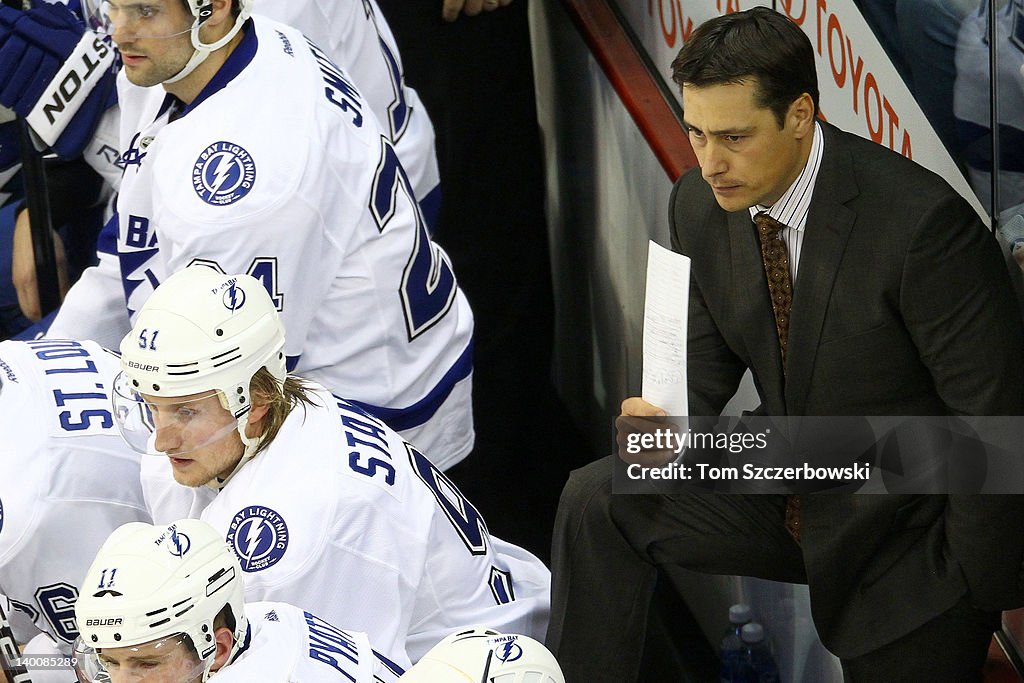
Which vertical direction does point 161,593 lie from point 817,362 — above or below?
below

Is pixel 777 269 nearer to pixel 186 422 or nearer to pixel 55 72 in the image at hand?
pixel 186 422

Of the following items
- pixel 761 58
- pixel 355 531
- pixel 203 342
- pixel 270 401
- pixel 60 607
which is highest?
pixel 761 58

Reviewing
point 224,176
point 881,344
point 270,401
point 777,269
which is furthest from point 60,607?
point 881,344

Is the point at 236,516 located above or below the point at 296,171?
below

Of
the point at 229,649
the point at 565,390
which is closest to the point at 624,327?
the point at 565,390

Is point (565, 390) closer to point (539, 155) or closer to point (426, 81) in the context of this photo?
point (539, 155)

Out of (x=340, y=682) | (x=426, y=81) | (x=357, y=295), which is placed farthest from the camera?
(x=426, y=81)

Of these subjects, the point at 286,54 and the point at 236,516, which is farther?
the point at 286,54

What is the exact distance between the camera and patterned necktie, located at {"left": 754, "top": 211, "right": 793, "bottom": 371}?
7.14 feet

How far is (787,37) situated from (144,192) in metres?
1.41

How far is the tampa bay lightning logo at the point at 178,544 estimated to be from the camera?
2.01m

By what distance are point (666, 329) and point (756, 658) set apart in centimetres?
157

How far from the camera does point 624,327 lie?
415 centimetres

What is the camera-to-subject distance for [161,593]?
1.98 metres
